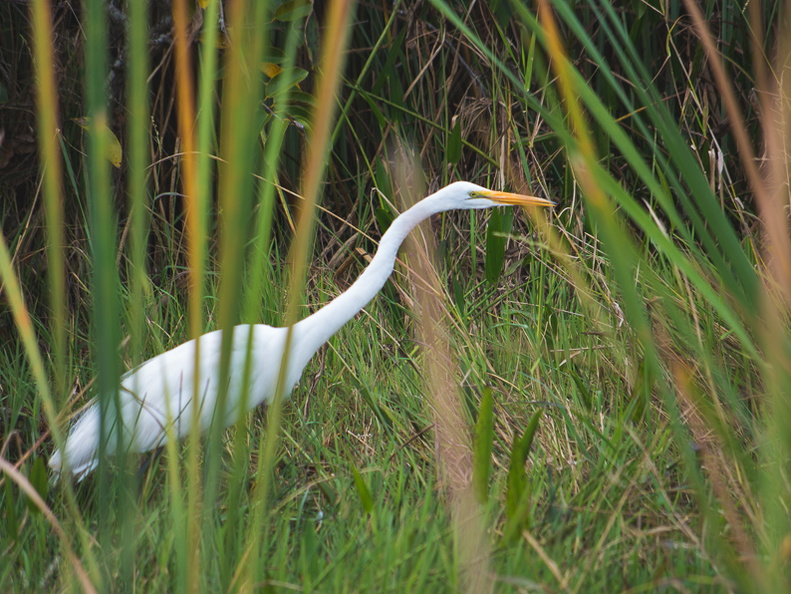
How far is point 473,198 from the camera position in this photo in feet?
6.25

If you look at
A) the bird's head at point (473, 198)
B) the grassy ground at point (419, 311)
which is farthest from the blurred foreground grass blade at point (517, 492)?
the bird's head at point (473, 198)

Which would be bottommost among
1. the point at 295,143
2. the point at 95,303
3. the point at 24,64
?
the point at 295,143

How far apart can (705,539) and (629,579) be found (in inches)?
4.5

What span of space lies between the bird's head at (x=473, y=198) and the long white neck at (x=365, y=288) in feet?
0.08

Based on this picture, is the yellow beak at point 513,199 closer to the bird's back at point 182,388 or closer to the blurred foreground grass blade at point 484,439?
the bird's back at point 182,388

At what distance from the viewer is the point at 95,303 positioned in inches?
21.9

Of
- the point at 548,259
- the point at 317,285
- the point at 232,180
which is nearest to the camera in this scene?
the point at 232,180

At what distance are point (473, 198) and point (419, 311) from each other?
1.26 ft

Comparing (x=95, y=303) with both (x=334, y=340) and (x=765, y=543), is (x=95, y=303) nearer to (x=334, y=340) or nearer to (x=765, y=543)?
(x=765, y=543)

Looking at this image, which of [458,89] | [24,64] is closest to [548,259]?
[458,89]

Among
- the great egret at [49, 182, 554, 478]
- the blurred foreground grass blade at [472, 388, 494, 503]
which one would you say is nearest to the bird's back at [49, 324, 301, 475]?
the great egret at [49, 182, 554, 478]

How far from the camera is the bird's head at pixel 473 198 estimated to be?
188cm

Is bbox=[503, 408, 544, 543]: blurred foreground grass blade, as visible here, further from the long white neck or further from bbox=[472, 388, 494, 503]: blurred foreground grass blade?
the long white neck

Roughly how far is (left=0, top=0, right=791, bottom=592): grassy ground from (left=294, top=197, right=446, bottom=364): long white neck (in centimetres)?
14
